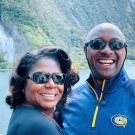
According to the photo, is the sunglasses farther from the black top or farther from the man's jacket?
the man's jacket

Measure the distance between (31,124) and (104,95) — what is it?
1.12 m

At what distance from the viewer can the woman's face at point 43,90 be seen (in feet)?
14.0

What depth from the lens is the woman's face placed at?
168 inches

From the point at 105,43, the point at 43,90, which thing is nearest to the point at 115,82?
the point at 105,43

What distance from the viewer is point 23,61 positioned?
438 centimetres

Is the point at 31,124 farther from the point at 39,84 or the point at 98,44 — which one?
the point at 98,44

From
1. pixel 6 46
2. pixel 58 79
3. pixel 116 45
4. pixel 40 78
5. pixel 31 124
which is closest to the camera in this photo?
pixel 31 124

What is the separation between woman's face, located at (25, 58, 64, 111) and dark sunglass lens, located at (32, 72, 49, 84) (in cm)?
3

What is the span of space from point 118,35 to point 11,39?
287 ft

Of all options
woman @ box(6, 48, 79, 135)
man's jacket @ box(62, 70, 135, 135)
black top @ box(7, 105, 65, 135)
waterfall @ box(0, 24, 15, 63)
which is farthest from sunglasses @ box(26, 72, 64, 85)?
waterfall @ box(0, 24, 15, 63)

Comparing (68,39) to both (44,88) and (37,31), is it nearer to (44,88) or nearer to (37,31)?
(37,31)

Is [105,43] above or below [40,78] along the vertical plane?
above

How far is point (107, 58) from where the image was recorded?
4871 millimetres

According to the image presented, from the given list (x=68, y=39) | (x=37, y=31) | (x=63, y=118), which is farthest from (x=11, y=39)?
(x=63, y=118)
